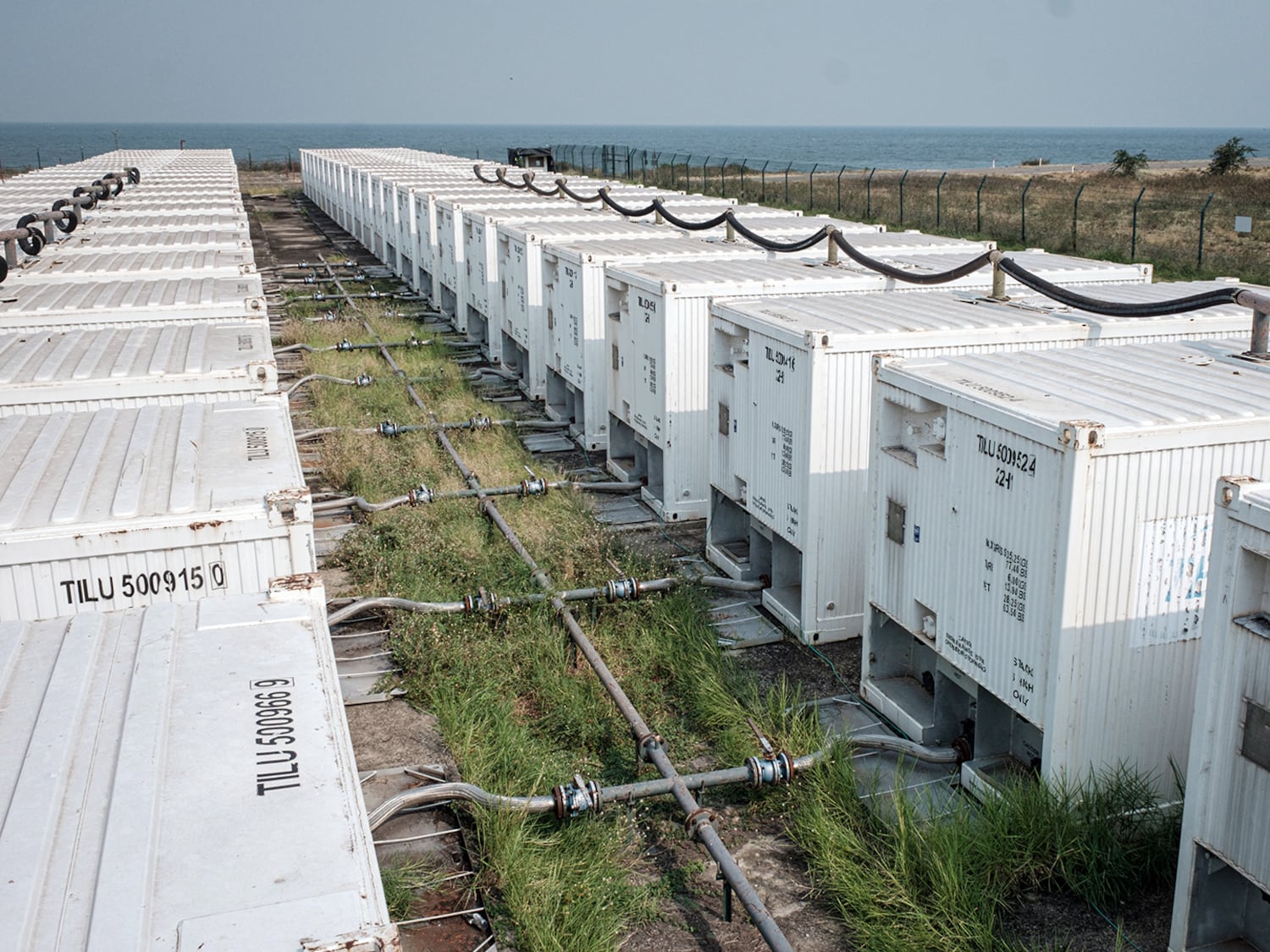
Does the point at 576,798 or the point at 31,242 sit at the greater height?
the point at 31,242

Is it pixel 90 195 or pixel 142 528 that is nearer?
pixel 142 528

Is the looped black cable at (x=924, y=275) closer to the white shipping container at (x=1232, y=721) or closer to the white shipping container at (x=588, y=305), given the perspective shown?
the white shipping container at (x=588, y=305)

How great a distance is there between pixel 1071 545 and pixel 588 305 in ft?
27.1

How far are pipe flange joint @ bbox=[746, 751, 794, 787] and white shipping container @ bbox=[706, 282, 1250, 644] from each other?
177 centimetres

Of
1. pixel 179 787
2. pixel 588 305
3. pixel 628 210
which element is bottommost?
pixel 179 787

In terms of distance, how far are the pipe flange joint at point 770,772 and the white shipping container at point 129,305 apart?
676 cm

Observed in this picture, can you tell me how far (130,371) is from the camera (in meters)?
8.24

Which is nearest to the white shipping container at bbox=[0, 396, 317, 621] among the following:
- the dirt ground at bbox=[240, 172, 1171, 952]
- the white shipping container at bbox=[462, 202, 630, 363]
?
the dirt ground at bbox=[240, 172, 1171, 952]

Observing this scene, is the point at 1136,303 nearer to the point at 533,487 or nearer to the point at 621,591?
the point at 621,591

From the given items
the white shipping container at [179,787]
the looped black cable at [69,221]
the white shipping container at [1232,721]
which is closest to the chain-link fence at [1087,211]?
the looped black cable at [69,221]

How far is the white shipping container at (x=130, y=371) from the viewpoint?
7.96 meters

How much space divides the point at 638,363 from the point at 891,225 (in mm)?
25692

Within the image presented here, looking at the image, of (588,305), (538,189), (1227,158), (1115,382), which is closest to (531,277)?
(588,305)

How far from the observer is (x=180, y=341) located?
9.35 m
